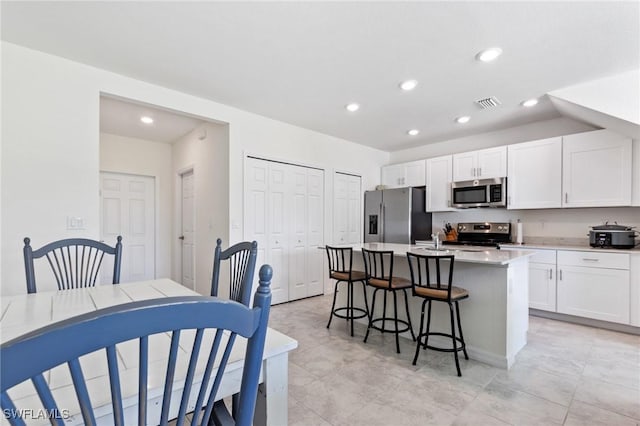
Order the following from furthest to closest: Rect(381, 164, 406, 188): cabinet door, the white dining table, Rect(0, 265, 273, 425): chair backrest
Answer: Rect(381, 164, 406, 188): cabinet door < the white dining table < Rect(0, 265, 273, 425): chair backrest

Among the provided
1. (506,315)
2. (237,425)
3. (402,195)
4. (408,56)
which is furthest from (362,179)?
(237,425)

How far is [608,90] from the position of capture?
289 centimetres

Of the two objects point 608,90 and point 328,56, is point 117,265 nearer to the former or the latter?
point 328,56

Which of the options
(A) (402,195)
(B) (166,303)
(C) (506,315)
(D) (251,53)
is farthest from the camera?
(A) (402,195)

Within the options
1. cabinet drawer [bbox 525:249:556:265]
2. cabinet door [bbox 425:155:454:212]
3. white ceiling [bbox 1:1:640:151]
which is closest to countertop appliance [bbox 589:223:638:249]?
cabinet drawer [bbox 525:249:556:265]

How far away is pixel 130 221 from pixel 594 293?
6379mm

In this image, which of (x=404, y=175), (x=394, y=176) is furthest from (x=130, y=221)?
(x=404, y=175)

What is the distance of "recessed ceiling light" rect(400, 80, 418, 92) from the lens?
10.1ft

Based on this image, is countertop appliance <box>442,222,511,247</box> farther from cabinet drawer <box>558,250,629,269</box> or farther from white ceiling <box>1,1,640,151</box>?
white ceiling <box>1,1,640,151</box>

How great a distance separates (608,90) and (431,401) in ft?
10.7

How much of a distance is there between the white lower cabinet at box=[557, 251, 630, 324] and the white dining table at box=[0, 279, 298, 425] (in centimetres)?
386

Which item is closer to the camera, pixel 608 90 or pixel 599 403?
pixel 599 403

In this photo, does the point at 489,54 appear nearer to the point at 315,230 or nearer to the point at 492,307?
the point at 492,307

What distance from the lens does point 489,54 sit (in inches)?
99.4
